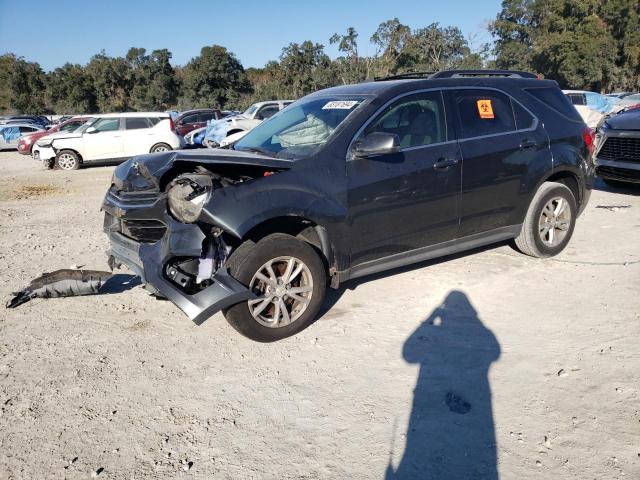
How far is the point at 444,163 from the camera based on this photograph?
14.7 ft

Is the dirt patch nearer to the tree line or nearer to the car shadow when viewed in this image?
the car shadow

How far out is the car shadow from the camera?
103 inches

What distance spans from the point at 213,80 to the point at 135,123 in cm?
3177

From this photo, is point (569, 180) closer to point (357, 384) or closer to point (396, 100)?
point (396, 100)

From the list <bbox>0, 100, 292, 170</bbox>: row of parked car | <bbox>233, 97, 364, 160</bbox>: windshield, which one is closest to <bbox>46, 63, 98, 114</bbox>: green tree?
<bbox>0, 100, 292, 170</bbox>: row of parked car

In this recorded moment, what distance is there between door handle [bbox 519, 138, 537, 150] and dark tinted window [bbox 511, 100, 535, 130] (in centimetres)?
14

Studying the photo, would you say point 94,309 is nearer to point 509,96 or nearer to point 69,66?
point 509,96

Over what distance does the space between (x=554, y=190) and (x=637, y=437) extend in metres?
3.19

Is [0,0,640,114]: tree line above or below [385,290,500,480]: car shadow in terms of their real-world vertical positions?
above

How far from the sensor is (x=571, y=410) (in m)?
3.01

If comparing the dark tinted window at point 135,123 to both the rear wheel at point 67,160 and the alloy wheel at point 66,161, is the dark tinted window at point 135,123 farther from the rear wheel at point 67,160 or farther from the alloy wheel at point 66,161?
the alloy wheel at point 66,161

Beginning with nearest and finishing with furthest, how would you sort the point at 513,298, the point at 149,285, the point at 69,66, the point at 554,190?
the point at 149,285 < the point at 513,298 < the point at 554,190 < the point at 69,66

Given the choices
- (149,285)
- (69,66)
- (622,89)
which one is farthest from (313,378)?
(69,66)

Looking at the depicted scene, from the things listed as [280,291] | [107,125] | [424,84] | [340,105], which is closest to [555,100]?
[424,84]
